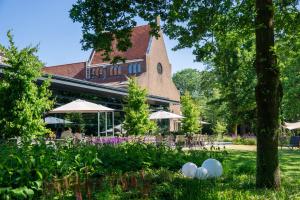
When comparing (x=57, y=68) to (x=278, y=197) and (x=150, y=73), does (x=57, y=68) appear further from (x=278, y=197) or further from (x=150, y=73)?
(x=278, y=197)

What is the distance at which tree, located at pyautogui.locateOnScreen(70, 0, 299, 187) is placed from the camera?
785cm

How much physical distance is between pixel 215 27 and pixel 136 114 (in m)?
19.6

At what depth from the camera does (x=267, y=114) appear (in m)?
7.82

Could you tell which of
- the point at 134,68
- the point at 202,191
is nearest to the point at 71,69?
the point at 134,68

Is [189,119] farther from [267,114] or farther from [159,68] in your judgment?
[267,114]

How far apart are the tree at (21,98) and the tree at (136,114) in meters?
13.4

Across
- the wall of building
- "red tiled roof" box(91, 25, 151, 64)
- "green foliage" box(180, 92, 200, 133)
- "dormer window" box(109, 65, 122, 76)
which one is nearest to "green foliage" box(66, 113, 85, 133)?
"green foliage" box(180, 92, 200, 133)

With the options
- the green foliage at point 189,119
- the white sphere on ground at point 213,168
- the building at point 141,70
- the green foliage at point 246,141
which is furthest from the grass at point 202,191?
the green foliage at point 189,119

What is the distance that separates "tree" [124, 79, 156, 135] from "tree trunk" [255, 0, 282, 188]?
71.1ft

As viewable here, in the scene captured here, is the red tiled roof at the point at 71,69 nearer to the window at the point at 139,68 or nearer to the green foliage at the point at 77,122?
the window at the point at 139,68

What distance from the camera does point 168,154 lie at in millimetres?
10445

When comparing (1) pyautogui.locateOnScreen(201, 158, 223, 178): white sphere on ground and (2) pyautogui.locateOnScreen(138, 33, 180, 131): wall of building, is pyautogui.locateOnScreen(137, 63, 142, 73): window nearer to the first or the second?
(2) pyautogui.locateOnScreen(138, 33, 180, 131): wall of building

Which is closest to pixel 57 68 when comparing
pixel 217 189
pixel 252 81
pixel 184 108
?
pixel 184 108

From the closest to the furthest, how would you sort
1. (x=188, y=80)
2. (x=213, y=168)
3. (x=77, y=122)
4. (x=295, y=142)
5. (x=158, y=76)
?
(x=213, y=168) → (x=295, y=142) → (x=77, y=122) → (x=158, y=76) → (x=188, y=80)
